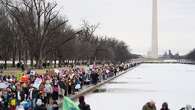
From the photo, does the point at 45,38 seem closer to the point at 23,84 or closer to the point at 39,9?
the point at 39,9

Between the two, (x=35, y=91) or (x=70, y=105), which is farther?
(x=35, y=91)

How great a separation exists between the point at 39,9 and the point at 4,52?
6.78 meters

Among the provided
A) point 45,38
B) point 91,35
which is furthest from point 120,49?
point 45,38

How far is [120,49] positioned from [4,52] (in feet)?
293

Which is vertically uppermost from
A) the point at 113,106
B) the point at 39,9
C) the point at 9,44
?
the point at 39,9

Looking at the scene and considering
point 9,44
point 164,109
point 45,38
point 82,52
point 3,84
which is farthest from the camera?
point 82,52

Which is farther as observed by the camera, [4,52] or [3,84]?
[4,52]

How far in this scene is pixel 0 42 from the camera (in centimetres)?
5362

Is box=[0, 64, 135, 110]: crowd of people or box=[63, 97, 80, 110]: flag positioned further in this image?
box=[0, 64, 135, 110]: crowd of people

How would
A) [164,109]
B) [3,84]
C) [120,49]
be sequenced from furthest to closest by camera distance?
[120,49]
[3,84]
[164,109]

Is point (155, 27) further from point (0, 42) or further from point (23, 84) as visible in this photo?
point (23, 84)

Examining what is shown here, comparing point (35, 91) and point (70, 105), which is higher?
point (70, 105)

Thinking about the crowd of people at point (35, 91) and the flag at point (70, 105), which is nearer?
the flag at point (70, 105)

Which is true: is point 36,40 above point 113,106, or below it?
above
